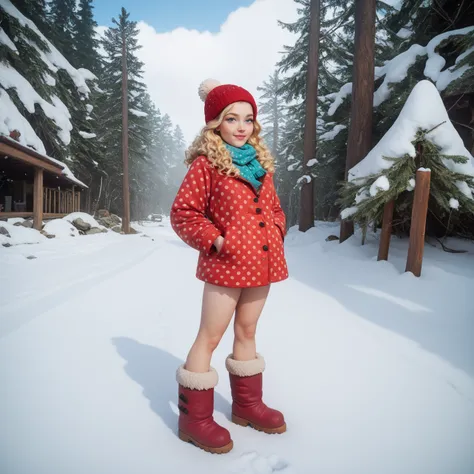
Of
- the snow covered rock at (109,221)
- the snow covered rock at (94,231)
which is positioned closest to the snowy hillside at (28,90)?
the snow covered rock at (94,231)

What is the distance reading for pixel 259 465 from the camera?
61.5 inches

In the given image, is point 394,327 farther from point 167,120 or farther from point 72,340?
point 167,120

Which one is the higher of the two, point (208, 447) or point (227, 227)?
point (227, 227)

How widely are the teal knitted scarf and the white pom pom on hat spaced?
0.43 meters

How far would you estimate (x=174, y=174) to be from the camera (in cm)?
7481

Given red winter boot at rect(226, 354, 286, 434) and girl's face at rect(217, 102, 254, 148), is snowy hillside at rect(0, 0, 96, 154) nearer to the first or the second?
girl's face at rect(217, 102, 254, 148)

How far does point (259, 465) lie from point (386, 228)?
15.0 ft

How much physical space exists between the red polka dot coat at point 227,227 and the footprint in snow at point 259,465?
0.89 m

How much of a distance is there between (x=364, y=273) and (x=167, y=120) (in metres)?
64.7

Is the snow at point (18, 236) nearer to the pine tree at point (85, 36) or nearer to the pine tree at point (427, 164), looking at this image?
the pine tree at point (427, 164)

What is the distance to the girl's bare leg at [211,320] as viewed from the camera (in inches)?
71.0

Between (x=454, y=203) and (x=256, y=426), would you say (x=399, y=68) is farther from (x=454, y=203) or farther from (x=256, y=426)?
(x=256, y=426)

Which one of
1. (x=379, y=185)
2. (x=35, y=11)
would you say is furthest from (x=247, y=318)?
(x=35, y=11)

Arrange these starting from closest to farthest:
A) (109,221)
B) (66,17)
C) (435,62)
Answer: (435,62), (109,221), (66,17)
